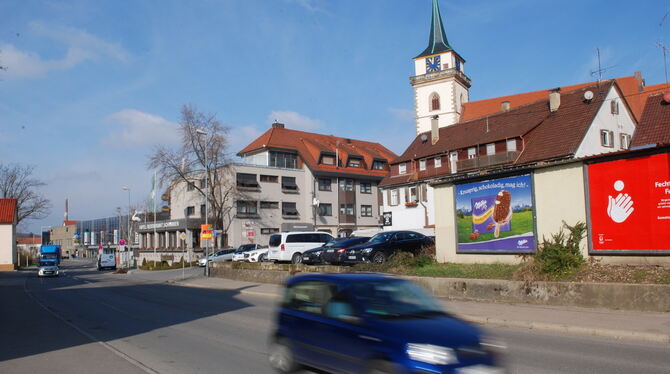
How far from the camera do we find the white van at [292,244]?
29281 mm

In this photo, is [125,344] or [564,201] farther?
[564,201]

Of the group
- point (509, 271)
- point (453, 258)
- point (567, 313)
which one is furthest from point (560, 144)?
point (567, 313)

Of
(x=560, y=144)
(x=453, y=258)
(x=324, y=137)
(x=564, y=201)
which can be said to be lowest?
(x=453, y=258)

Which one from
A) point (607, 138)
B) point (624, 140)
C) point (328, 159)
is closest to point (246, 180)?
point (328, 159)

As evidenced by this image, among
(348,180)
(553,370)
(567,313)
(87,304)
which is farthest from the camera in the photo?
(348,180)

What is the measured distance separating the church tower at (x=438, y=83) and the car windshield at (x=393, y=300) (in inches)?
2711

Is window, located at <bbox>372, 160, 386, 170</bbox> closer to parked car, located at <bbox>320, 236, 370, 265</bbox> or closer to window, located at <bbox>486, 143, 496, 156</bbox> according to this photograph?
window, located at <bbox>486, 143, 496, 156</bbox>

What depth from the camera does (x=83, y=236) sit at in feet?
456

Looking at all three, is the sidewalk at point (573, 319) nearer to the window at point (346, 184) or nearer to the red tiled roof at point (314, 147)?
the red tiled roof at point (314, 147)

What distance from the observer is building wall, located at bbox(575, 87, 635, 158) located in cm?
3874

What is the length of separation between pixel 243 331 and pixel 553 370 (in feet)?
22.3

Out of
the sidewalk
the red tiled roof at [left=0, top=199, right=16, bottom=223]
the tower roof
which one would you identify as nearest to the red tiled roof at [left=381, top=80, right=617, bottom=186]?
the sidewalk

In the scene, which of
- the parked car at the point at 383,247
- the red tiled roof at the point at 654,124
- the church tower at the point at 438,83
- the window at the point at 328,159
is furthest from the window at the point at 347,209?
the parked car at the point at 383,247

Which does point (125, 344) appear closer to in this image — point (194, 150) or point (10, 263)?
point (194, 150)
